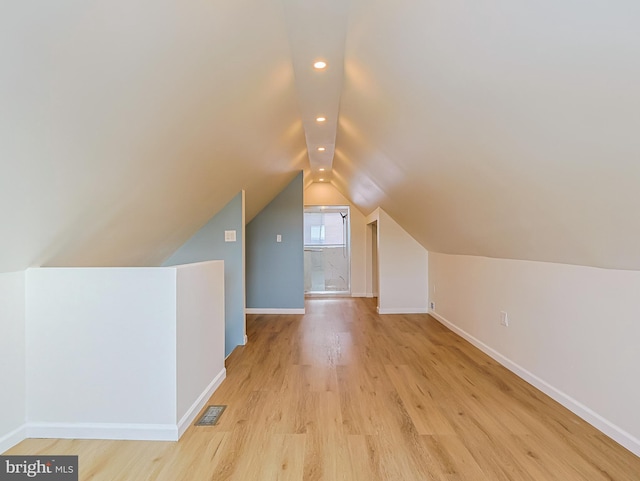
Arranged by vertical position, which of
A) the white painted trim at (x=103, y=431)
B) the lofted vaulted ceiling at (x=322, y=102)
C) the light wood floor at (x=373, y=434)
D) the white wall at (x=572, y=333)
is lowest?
the light wood floor at (x=373, y=434)

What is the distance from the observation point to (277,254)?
17.3ft

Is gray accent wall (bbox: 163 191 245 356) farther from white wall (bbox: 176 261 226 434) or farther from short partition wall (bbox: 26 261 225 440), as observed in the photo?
short partition wall (bbox: 26 261 225 440)

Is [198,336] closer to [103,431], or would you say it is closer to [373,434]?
[103,431]

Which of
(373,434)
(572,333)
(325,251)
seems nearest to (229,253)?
(373,434)

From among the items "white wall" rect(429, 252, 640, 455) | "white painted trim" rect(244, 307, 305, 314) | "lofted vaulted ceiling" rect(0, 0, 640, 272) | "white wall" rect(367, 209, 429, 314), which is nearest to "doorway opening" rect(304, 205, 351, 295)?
"white painted trim" rect(244, 307, 305, 314)

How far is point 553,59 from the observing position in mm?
1146

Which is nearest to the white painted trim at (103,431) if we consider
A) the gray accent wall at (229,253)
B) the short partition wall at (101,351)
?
the short partition wall at (101,351)

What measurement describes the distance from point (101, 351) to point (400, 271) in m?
4.12

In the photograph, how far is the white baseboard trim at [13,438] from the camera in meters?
1.76

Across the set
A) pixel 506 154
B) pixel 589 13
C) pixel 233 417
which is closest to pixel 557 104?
pixel 589 13

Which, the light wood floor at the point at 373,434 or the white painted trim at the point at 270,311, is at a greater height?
the white painted trim at the point at 270,311

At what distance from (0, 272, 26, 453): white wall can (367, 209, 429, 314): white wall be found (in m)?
4.21

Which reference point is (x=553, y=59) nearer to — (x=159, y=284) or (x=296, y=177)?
(x=159, y=284)

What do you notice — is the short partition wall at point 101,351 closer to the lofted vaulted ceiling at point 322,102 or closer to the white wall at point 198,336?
the white wall at point 198,336
